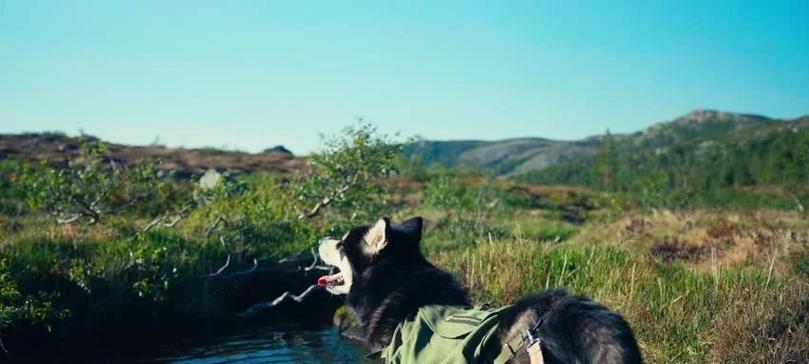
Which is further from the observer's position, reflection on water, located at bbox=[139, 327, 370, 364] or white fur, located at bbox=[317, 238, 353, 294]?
reflection on water, located at bbox=[139, 327, 370, 364]

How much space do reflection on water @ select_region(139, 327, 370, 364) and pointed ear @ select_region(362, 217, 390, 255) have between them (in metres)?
3.97

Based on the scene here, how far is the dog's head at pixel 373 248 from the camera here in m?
6.86

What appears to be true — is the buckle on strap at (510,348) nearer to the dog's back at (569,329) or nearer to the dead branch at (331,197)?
the dog's back at (569,329)

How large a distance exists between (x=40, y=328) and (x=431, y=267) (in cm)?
754

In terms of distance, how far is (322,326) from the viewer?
1334cm

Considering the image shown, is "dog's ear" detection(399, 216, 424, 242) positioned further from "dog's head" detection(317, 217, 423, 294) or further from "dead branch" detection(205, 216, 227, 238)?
"dead branch" detection(205, 216, 227, 238)

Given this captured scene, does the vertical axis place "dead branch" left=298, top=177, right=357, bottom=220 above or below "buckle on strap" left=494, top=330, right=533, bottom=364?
above

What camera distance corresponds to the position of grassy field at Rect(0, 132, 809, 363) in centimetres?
838

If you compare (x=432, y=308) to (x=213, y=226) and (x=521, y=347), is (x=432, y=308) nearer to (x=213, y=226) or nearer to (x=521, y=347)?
(x=521, y=347)

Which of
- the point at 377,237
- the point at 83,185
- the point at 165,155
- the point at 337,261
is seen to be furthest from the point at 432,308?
the point at 165,155

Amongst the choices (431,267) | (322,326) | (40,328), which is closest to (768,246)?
(322,326)

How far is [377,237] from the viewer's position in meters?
6.85

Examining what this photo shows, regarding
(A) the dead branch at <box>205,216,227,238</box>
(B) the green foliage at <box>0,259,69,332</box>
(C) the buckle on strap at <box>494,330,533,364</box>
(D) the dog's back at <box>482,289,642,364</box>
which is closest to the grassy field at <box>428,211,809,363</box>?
(D) the dog's back at <box>482,289,642,364</box>

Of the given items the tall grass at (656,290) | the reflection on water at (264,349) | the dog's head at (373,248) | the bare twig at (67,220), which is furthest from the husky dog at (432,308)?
the bare twig at (67,220)
